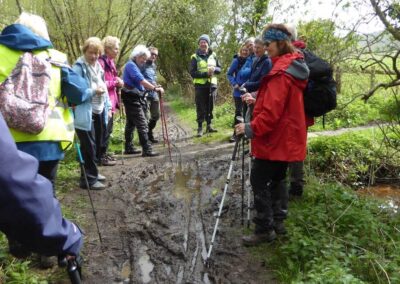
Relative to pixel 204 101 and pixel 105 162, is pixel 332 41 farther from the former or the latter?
pixel 105 162

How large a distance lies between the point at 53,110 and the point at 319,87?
2.91 m

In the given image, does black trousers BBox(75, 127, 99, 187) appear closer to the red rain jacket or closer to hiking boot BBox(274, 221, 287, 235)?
the red rain jacket

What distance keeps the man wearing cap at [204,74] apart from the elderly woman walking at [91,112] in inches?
139

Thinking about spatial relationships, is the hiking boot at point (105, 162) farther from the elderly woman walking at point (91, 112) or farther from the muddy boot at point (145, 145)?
the elderly woman walking at point (91, 112)

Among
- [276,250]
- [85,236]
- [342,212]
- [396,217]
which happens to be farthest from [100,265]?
[396,217]

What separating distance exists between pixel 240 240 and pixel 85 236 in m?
1.77

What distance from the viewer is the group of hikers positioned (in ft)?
4.66

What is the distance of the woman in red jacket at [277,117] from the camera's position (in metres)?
3.69

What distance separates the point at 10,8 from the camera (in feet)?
42.9

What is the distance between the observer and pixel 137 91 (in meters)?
7.69

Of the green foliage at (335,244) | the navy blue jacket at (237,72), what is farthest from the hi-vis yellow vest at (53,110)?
the navy blue jacket at (237,72)

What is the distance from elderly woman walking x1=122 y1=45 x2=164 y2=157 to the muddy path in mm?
741

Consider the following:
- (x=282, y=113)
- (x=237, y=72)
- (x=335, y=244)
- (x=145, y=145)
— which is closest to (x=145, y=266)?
(x=335, y=244)

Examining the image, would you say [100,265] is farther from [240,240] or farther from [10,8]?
[10,8]
